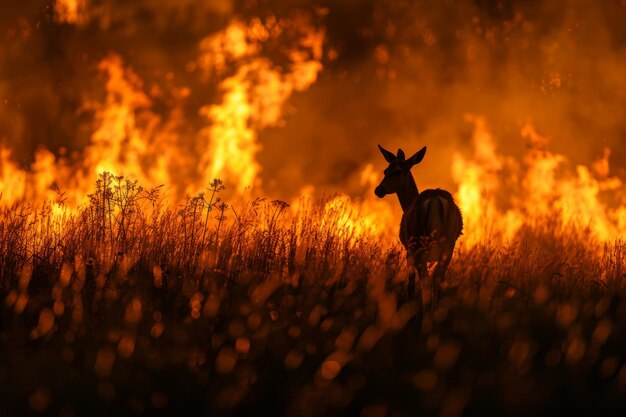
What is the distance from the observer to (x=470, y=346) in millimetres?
5500

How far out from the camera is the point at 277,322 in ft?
19.5

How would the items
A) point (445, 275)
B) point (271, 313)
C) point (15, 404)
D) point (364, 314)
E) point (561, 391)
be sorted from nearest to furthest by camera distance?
1. point (15, 404)
2. point (561, 391)
3. point (271, 313)
4. point (364, 314)
5. point (445, 275)

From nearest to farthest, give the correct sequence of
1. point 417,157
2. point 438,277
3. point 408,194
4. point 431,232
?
point 438,277
point 431,232
point 417,157
point 408,194

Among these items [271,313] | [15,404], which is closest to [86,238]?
[271,313]

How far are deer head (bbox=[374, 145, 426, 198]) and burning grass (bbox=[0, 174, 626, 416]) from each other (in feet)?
2.13

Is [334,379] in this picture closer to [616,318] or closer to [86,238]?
[616,318]

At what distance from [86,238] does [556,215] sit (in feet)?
24.8

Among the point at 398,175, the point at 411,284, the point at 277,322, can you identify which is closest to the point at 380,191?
the point at 398,175

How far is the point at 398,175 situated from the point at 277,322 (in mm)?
4655

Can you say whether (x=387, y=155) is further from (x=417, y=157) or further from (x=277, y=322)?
(x=277, y=322)

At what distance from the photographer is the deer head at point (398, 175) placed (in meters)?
10.1

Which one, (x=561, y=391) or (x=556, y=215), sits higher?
(x=556, y=215)

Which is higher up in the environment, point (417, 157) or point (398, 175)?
point (417, 157)

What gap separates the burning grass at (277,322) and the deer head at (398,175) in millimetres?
650
